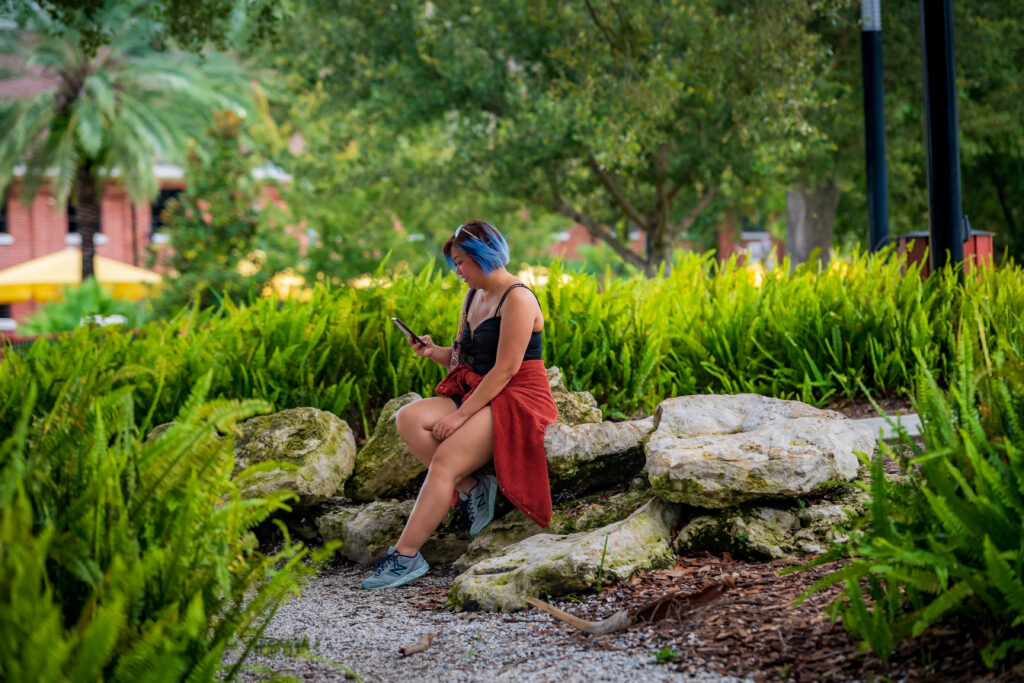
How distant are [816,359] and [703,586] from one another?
272 centimetres

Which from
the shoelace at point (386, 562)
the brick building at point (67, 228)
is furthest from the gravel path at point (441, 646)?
the brick building at point (67, 228)

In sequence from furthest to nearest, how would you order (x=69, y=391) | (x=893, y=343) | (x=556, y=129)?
1. (x=556, y=129)
2. (x=893, y=343)
3. (x=69, y=391)

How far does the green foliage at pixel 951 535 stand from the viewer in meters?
2.40

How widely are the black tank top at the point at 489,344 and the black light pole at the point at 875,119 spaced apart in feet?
18.1

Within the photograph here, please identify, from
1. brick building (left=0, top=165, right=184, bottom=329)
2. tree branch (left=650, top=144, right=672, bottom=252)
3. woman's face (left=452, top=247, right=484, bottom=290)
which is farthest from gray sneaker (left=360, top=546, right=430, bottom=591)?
brick building (left=0, top=165, right=184, bottom=329)

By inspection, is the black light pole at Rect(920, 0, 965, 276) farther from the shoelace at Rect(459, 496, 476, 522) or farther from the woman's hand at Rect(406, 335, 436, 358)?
the shoelace at Rect(459, 496, 476, 522)

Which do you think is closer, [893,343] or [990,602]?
[990,602]

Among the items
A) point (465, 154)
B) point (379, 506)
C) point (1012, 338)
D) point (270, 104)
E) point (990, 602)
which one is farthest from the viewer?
point (270, 104)

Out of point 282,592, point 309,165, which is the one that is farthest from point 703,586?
point 309,165

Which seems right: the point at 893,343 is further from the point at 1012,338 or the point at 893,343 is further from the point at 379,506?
the point at 379,506

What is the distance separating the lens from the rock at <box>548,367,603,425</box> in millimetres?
4906

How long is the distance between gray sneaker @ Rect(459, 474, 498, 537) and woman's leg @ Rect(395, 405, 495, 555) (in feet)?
0.95

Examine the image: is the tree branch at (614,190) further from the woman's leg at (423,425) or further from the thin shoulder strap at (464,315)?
the woman's leg at (423,425)

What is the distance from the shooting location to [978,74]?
14562 mm
